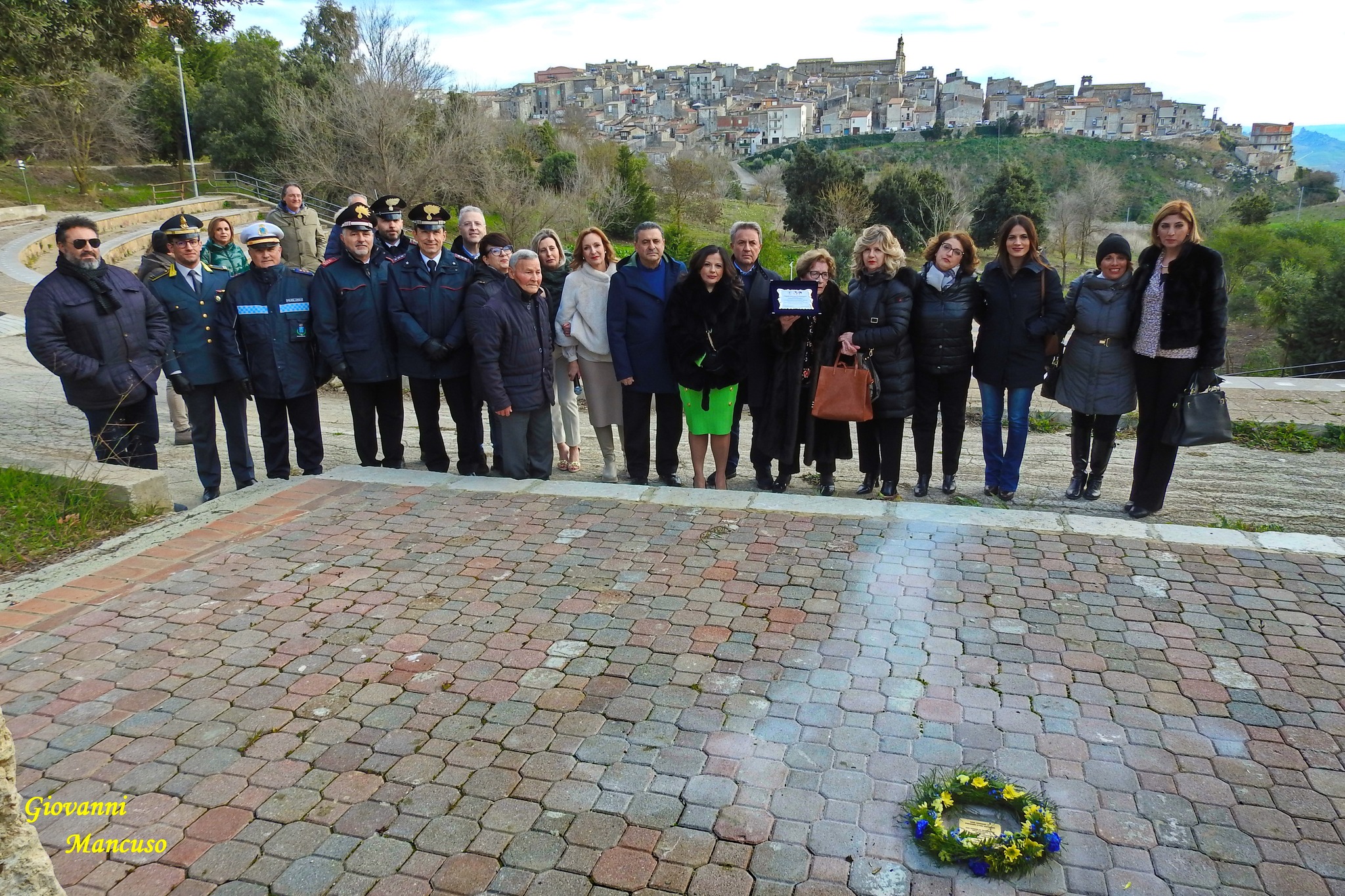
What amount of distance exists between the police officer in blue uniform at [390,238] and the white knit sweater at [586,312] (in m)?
1.21

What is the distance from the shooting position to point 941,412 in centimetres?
681

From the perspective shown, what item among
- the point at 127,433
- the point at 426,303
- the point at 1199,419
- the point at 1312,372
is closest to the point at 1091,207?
the point at 1312,372

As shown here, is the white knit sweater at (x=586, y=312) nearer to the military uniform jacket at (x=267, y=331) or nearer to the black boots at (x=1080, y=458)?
the military uniform jacket at (x=267, y=331)

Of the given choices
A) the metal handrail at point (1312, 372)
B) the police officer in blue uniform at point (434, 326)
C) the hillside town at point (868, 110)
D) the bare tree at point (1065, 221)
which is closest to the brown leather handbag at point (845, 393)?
the police officer in blue uniform at point (434, 326)

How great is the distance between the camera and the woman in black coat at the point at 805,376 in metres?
6.54

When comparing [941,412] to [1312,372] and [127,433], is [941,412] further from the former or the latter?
[1312,372]

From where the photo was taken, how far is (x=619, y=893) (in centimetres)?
282

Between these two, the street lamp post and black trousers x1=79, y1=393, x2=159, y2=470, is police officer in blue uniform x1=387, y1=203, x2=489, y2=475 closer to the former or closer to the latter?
black trousers x1=79, y1=393, x2=159, y2=470

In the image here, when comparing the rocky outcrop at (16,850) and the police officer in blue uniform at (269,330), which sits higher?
the police officer in blue uniform at (269,330)

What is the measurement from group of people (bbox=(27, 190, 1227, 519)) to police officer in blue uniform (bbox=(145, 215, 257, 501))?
15 millimetres

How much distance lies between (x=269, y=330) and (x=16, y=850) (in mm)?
4866

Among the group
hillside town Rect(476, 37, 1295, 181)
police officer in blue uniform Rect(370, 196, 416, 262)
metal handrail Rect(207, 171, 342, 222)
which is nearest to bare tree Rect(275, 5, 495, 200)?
metal handrail Rect(207, 171, 342, 222)

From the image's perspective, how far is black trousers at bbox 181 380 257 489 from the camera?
6.67 metres

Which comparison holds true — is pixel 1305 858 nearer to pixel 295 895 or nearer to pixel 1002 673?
pixel 1002 673
